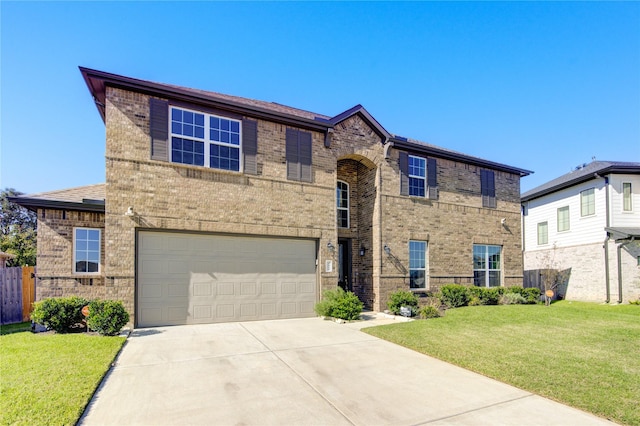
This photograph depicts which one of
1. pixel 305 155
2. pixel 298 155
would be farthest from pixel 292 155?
pixel 305 155

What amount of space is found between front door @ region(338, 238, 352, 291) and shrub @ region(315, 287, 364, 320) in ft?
8.51

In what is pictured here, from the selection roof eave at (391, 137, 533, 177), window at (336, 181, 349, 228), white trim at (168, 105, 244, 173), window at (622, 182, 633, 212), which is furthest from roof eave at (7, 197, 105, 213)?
window at (622, 182, 633, 212)

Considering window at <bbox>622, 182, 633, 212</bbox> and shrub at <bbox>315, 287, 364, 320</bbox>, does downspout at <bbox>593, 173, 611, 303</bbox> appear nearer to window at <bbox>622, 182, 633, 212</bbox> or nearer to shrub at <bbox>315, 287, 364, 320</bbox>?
window at <bbox>622, 182, 633, 212</bbox>

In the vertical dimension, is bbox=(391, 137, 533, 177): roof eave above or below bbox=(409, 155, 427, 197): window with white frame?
above

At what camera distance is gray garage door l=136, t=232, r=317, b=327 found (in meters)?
9.18

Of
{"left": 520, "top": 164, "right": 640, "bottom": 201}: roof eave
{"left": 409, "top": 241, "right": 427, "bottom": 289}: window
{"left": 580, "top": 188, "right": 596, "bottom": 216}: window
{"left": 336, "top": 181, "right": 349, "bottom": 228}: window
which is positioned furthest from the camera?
{"left": 580, "top": 188, "right": 596, "bottom": 216}: window

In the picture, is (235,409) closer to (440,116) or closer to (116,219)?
(116,219)

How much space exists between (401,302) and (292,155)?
619 cm

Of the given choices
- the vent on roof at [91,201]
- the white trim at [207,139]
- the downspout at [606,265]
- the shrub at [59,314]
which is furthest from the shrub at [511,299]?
the vent on roof at [91,201]

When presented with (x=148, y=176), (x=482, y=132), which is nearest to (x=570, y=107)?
(x=482, y=132)

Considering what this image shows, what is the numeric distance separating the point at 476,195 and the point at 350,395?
12.9 metres

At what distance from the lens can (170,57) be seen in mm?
10008

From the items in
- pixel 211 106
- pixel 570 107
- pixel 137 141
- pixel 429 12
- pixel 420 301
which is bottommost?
pixel 420 301

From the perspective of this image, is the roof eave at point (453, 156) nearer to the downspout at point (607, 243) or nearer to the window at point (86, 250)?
the downspout at point (607, 243)
